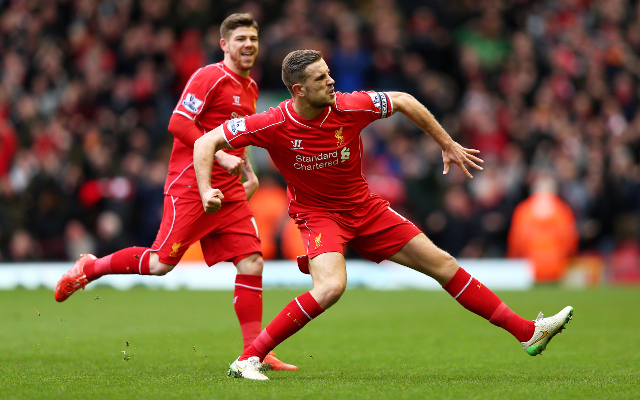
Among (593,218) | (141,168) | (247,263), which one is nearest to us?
(247,263)

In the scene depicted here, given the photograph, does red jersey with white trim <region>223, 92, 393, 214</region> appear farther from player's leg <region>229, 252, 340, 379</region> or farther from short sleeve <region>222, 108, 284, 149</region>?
player's leg <region>229, 252, 340, 379</region>

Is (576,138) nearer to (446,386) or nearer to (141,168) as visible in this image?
(141,168)

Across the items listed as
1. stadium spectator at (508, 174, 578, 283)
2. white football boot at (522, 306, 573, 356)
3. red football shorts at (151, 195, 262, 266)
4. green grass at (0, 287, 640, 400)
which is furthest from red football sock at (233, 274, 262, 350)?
stadium spectator at (508, 174, 578, 283)

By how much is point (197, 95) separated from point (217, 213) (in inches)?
37.1

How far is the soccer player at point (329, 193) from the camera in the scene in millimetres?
6016

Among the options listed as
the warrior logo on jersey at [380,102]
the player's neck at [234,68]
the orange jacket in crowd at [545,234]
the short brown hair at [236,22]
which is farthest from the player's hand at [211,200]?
the orange jacket in crowd at [545,234]

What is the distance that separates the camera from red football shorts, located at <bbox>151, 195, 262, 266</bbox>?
7000 mm

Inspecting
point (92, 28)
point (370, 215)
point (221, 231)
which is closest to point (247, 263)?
point (221, 231)

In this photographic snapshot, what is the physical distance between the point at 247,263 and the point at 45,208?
33.0 ft

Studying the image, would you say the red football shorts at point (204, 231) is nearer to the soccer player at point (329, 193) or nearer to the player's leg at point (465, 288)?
the soccer player at point (329, 193)

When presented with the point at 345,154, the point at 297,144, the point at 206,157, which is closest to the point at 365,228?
the point at 345,154

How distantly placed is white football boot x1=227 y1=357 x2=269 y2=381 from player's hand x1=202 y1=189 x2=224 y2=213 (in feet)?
3.45

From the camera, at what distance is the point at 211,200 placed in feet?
19.3

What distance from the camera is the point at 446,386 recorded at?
5.59 m
